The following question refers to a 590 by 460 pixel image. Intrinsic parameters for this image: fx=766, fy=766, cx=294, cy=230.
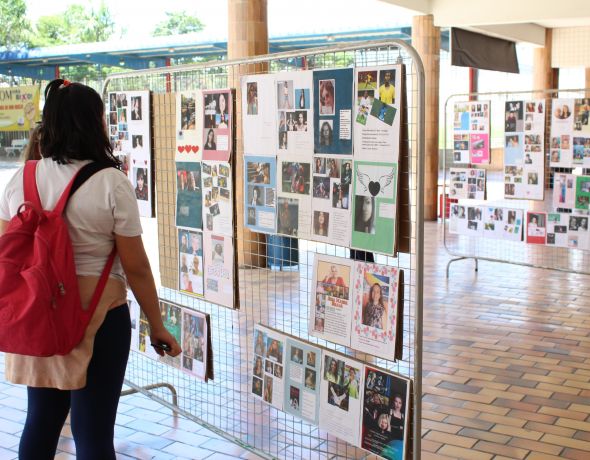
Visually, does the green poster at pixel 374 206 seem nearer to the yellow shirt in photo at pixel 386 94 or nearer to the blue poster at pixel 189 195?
the yellow shirt in photo at pixel 386 94

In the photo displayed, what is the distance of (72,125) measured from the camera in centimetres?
194

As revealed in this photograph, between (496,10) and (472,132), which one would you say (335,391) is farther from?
(496,10)

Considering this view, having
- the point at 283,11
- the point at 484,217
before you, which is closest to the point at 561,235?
the point at 484,217

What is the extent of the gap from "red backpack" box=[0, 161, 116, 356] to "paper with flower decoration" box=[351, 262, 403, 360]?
860 millimetres

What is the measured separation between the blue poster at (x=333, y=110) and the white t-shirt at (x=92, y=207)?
722mm

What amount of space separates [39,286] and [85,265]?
158 millimetres

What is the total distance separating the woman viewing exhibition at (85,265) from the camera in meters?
1.92

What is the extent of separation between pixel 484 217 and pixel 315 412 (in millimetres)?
4220

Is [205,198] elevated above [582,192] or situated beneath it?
elevated above

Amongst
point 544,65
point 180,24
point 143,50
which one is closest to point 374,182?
point 544,65

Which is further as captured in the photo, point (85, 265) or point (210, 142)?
point (210, 142)

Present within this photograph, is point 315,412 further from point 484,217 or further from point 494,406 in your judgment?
point 484,217

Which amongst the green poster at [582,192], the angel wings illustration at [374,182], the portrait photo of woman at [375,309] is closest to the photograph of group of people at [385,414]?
the portrait photo of woman at [375,309]

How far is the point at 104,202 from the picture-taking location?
1.92 m
